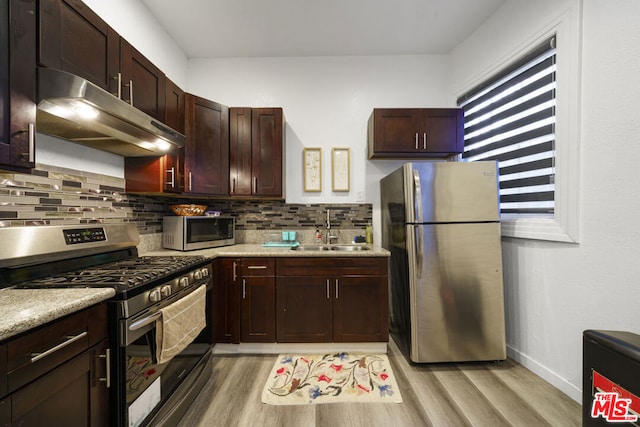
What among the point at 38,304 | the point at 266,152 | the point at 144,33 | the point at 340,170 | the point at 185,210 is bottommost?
the point at 38,304

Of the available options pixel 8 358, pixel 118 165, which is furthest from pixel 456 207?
pixel 118 165

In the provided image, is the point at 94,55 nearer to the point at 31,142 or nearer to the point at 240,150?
the point at 31,142

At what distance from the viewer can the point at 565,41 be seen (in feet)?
5.39

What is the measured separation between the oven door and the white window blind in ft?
8.74

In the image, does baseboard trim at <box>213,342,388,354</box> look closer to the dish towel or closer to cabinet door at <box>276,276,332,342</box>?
cabinet door at <box>276,276,332,342</box>

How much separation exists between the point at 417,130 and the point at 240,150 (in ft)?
5.96

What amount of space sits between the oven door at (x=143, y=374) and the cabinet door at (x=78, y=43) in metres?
1.29

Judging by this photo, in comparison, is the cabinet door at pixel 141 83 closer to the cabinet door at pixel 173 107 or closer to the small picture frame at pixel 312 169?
the cabinet door at pixel 173 107

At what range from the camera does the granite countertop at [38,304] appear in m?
0.72

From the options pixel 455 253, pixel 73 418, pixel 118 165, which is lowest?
pixel 73 418

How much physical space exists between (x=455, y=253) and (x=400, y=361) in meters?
1.02

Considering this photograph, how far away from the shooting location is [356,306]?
84.7 inches

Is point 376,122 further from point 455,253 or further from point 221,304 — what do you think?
point 221,304

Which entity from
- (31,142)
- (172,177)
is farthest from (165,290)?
(172,177)
